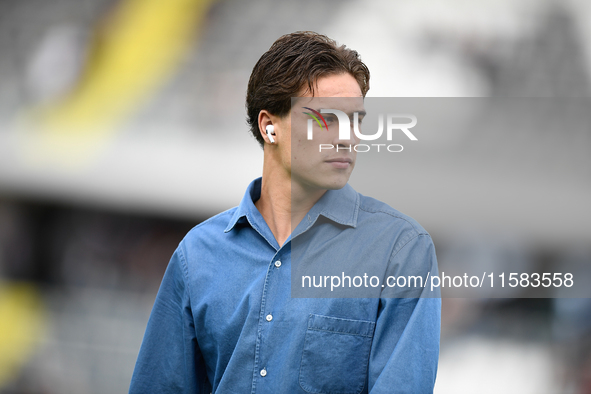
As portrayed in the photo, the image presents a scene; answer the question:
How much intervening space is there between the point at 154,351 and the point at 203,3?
76.9 inches

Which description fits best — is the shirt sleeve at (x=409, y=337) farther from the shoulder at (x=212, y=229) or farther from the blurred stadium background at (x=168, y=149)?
the blurred stadium background at (x=168, y=149)

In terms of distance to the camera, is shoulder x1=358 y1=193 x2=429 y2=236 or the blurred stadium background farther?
the blurred stadium background

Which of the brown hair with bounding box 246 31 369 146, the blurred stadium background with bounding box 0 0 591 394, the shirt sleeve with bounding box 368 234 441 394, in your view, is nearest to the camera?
the shirt sleeve with bounding box 368 234 441 394

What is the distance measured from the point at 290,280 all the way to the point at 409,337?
0.19m

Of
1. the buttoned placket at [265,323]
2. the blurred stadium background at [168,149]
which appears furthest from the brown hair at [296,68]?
the blurred stadium background at [168,149]

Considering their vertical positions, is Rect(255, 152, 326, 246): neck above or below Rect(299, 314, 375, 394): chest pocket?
above

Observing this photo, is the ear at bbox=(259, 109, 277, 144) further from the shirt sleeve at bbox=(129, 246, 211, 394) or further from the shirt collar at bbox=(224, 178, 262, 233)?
the shirt sleeve at bbox=(129, 246, 211, 394)

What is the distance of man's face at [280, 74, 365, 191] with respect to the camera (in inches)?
30.3

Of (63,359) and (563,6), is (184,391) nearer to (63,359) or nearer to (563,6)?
(63,359)

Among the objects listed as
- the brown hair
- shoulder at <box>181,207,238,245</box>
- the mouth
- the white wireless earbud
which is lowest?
shoulder at <box>181,207,238,245</box>

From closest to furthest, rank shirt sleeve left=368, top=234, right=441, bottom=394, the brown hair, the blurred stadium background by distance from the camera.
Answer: shirt sleeve left=368, top=234, right=441, bottom=394, the brown hair, the blurred stadium background

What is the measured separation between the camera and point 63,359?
7.25 ft

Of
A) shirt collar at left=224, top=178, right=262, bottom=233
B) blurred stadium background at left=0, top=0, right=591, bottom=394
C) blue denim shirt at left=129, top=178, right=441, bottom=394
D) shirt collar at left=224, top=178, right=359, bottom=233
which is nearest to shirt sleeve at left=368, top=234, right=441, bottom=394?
blue denim shirt at left=129, top=178, right=441, bottom=394

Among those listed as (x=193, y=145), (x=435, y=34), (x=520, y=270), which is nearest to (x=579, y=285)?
(x=520, y=270)
